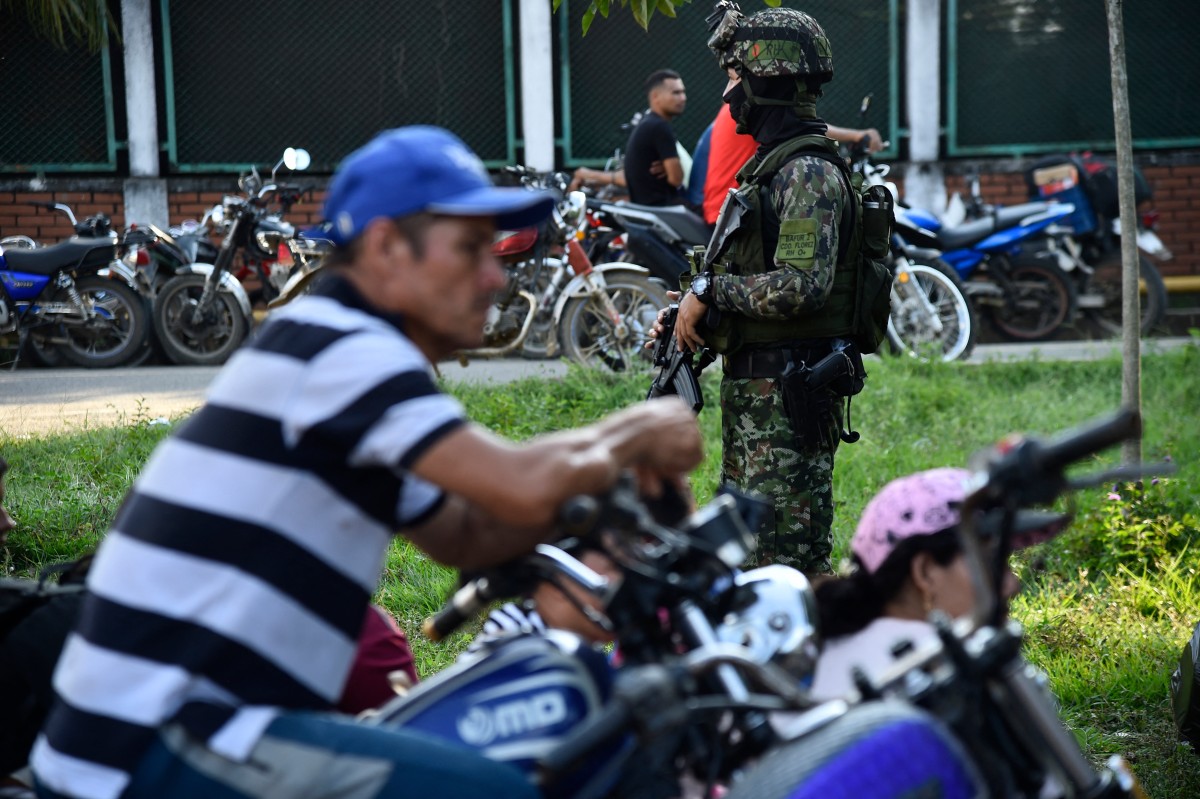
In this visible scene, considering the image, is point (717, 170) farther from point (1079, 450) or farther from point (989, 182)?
point (989, 182)

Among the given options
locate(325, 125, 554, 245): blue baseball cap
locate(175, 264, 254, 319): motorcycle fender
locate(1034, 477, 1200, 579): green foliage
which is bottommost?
locate(1034, 477, 1200, 579): green foliage

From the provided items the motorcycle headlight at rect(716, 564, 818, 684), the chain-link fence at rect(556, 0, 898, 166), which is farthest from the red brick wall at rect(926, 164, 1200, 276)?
the motorcycle headlight at rect(716, 564, 818, 684)

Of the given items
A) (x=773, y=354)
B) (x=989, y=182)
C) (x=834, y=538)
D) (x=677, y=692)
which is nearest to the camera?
(x=677, y=692)

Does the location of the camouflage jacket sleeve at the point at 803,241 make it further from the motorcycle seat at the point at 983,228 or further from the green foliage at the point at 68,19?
the green foliage at the point at 68,19

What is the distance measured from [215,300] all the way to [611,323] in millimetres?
2793

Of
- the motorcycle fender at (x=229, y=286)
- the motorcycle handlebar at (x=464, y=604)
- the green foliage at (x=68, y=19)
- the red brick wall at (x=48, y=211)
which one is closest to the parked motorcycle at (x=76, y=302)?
the motorcycle fender at (x=229, y=286)

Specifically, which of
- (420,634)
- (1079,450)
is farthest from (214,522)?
(420,634)

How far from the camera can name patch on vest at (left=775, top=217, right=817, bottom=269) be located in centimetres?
389

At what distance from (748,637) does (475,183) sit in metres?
0.79

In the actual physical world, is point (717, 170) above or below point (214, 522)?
above

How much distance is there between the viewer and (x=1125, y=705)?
429 centimetres

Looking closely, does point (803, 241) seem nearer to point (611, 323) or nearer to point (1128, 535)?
point (1128, 535)

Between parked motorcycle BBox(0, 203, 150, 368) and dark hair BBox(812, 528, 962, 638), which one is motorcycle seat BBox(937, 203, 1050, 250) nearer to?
parked motorcycle BBox(0, 203, 150, 368)

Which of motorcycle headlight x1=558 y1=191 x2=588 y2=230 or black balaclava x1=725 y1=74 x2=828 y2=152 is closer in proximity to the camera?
black balaclava x1=725 y1=74 x2=828 y2=152
